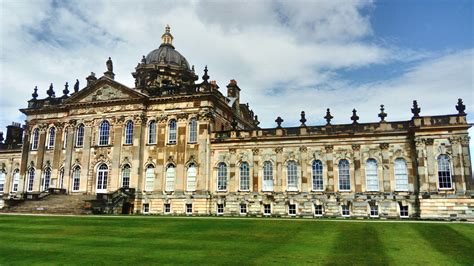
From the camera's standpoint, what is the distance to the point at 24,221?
24.8 metres

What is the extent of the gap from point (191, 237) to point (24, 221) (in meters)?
12.7

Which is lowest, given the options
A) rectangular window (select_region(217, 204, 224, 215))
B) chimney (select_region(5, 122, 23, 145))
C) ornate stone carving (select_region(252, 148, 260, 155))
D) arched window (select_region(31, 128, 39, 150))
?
rectangular window (select_region(217, 204, 224, 215))

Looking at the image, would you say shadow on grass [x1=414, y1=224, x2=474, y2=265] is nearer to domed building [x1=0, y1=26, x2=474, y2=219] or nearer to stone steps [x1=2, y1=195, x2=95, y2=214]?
domed building [x1=0, y1=26, x2=474, y2=219]

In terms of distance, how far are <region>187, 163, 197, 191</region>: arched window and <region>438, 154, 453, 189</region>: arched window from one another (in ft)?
67.5

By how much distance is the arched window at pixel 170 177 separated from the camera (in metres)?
39.4

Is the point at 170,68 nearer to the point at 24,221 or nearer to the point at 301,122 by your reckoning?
the point at 301,122

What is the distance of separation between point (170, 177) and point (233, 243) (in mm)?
24035

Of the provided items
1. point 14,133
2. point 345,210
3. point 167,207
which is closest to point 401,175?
point 345,210

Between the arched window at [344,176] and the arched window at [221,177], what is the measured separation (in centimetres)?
1033

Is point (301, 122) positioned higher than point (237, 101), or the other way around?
point (237, 101)

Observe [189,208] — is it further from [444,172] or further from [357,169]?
[444,172]

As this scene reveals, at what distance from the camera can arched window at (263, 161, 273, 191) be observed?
36.8 meters

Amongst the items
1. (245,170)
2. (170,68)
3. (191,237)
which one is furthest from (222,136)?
(191,237)

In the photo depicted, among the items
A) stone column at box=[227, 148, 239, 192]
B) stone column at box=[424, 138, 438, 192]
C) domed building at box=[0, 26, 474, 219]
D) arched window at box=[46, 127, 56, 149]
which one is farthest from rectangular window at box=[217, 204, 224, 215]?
arched window at box=[46, 127, 56, 149]
